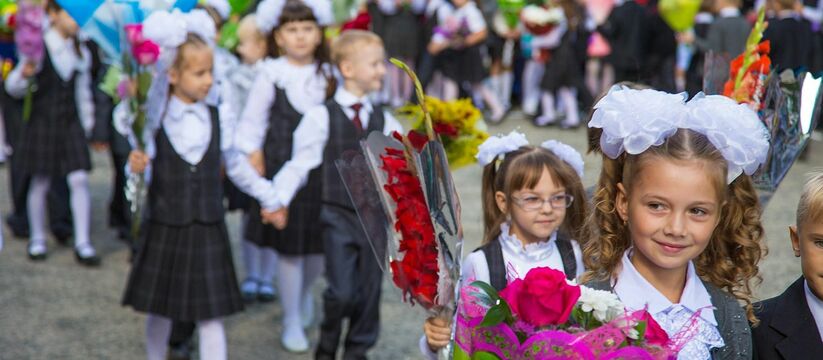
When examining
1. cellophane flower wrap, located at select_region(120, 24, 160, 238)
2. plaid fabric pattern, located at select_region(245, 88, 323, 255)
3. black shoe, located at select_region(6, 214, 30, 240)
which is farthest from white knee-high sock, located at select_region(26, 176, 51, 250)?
cellophane flower wrap, located at select_region(120, 24, 160, 238)

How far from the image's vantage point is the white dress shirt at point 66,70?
697cm

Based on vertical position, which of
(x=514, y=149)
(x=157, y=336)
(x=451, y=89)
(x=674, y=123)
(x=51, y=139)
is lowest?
(x=451, y=89)

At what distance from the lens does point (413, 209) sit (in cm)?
298

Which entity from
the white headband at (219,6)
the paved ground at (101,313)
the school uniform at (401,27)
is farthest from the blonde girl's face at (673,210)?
the school uniform at (401,27)

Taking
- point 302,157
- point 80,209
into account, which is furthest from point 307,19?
point 80,209

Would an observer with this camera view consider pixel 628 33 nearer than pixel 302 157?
No

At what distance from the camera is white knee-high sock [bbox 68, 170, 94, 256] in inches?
281

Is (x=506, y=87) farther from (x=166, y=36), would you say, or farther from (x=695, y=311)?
(x=695, y=311)

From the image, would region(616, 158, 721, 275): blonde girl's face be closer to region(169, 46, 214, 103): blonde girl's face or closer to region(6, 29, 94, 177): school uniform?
region(169, 46, 214, 103): blonde girl's face

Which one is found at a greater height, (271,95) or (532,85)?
(271,95)

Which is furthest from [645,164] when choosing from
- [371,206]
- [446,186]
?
[371,206]

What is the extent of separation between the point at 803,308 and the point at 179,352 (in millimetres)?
3338

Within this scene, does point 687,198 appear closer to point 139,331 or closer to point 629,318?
point 629,318

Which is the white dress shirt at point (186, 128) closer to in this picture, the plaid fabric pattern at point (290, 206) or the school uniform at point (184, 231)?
the school uniform at point (184, 231)
